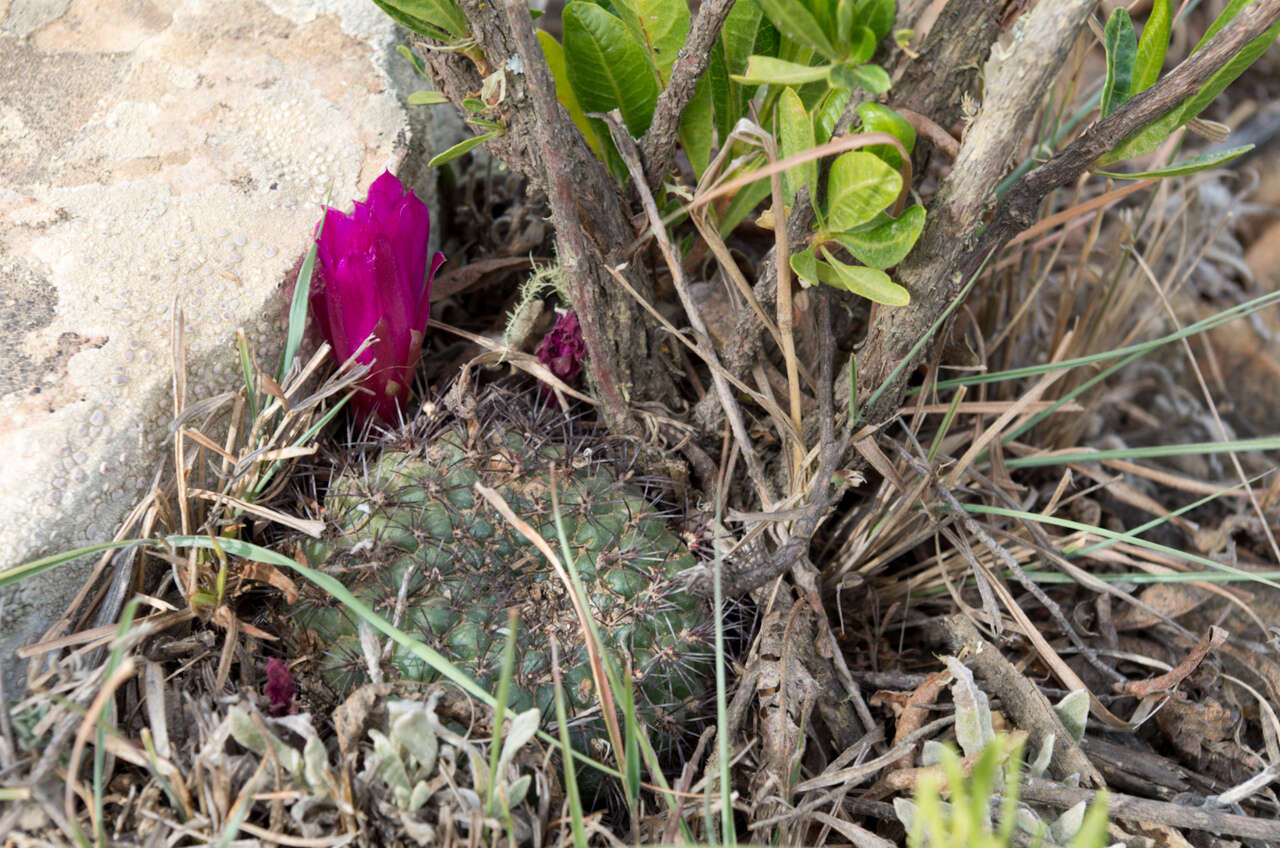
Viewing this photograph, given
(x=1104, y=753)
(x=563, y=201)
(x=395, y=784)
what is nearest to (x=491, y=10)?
(x=563, y=201)

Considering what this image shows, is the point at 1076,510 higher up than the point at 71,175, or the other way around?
the point at 71,175

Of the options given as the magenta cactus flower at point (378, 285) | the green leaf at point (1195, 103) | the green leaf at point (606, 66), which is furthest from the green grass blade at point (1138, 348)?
the magenta cactus flower at point (378, 285)

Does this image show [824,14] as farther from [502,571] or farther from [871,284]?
[502,571]

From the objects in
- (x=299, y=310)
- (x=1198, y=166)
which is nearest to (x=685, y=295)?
(x=299, y=310)

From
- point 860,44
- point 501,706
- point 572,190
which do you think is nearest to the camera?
point 501,706

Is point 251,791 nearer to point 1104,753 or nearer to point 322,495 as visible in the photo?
point 322,495

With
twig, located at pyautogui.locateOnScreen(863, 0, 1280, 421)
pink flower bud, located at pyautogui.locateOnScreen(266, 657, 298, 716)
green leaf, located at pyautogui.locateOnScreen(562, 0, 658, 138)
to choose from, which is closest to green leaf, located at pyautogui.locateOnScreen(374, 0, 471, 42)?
green leaf, located at pyautogui.locateOnScreen(562, 0, 658, 138)
